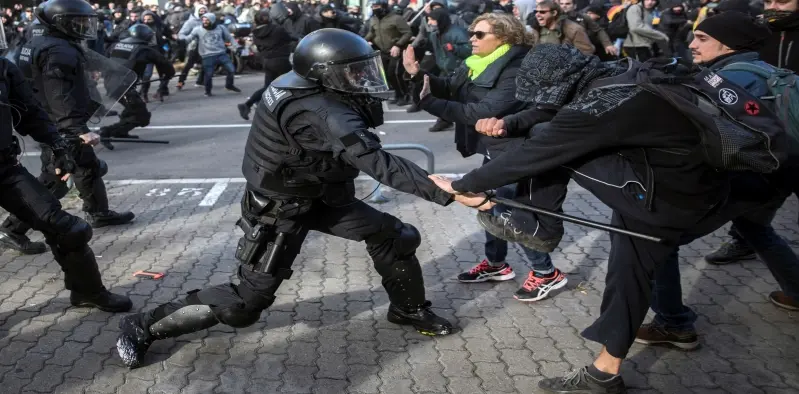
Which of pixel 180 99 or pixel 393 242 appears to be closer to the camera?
pixel 393 242

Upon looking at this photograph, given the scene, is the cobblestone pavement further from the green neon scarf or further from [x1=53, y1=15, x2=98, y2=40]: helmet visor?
[x1=53, y1=15, x2=98, y2=40]: helmet visor

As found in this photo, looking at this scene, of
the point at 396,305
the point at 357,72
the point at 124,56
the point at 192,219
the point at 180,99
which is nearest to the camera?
the point at 357,72

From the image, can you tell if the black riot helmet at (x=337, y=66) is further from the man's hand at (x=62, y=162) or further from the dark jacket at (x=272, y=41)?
the dark jacket at (x=272, y=41)

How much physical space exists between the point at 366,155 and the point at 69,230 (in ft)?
6.82

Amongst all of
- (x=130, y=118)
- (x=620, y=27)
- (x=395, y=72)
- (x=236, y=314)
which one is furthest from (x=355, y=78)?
(x=620, y=27)

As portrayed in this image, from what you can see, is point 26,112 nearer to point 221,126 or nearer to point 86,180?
point 86,180

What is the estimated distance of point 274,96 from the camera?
374cm

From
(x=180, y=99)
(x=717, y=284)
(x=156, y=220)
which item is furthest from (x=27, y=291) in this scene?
(x=180, y=99)

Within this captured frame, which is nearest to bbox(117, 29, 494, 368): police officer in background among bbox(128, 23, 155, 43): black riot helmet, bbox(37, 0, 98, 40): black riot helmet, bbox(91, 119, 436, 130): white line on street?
bbox(37, 0, 98, 40): black riot helmet

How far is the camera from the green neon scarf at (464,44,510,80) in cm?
470

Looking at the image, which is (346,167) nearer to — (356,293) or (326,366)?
(326,366)

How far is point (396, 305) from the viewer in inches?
178

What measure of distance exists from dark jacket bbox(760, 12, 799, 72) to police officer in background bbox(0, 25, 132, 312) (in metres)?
4.85

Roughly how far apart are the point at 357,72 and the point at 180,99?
12.4m
